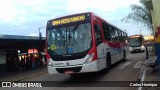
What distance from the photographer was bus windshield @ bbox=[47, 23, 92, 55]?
12406 mm

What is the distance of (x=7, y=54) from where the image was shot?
2853 centimetres

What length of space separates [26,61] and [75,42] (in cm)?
2045

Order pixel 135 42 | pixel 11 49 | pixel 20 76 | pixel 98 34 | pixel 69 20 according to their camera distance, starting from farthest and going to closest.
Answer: pixel 135 42 → pixel 11 49 → pixel 20 76 → pixel 98 34 → pixel 69 20

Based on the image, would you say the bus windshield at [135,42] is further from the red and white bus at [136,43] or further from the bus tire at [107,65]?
the bus tire at [107,65]

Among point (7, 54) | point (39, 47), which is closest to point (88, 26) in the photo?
point (7, 54)

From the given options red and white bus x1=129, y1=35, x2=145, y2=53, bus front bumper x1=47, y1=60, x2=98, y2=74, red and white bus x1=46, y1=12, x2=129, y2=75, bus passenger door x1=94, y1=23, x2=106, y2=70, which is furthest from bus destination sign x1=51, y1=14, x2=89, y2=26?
red and white bus x1=129, y1=35, x2=145, y2=53

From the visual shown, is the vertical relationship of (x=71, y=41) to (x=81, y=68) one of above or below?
above

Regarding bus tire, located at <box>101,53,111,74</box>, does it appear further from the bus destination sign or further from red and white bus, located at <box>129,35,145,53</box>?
red and white bus, located at <box>129,35,145,53</box>

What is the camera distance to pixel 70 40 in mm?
12523

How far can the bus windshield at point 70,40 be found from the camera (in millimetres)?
12406

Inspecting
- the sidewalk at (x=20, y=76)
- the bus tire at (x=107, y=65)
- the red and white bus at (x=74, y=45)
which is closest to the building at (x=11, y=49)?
the sidewalk at (x=20, y=76)

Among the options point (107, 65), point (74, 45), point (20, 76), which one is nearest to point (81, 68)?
point (74, 45)

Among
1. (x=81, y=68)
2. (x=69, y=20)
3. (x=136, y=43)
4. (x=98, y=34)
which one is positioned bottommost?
(x=81, y=68)

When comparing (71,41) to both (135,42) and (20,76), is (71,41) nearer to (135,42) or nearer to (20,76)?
(20,76)
